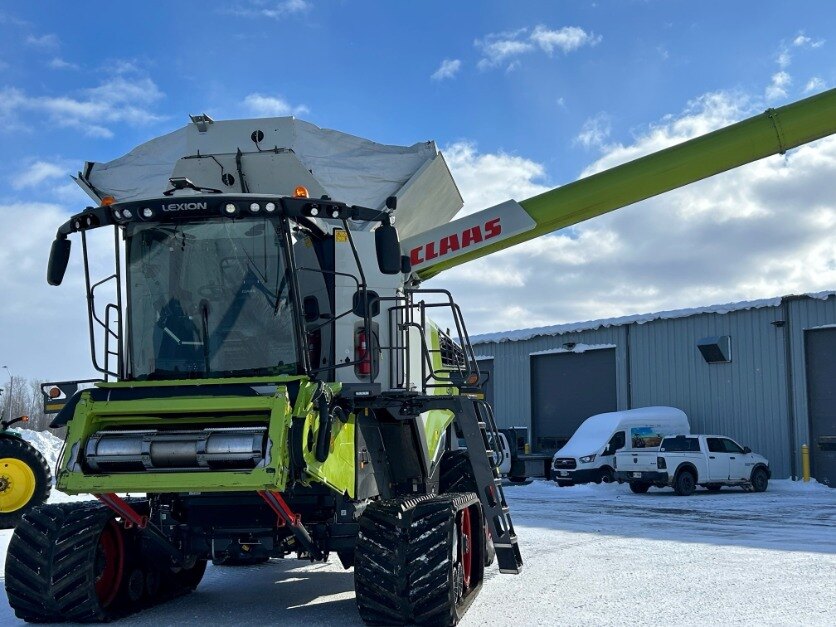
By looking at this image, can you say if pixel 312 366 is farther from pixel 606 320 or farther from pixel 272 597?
pixel 606 320

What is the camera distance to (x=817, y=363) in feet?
94.2

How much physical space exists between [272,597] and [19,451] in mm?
7420

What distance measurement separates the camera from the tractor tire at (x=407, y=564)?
7.08m

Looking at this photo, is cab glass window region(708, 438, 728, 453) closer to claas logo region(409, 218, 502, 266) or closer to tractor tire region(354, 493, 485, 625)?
claas logo region(409, 218, 502, 266)

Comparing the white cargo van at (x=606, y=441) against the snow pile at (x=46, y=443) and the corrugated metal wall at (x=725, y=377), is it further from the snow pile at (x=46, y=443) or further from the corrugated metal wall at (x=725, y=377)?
the snow pile at (x=46, y=443)

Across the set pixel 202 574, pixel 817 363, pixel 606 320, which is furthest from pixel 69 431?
pixel 606 320

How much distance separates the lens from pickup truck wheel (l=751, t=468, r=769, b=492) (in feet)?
87.4

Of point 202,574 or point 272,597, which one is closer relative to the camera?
point 272,597

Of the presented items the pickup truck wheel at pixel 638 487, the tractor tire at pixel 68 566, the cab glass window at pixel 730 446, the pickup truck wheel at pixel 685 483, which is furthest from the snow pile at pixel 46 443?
the tractor tire at pixel 68 566

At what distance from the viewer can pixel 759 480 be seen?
26.8 meters

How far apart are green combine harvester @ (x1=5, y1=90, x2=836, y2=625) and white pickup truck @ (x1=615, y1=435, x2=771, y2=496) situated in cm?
1612

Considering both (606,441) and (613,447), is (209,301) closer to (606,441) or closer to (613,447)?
(606,441)

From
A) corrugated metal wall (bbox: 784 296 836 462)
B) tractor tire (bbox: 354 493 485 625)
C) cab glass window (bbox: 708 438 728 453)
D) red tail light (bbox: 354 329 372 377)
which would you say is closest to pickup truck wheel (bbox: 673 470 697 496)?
cab glass window (bbox: 708 438 728 453)

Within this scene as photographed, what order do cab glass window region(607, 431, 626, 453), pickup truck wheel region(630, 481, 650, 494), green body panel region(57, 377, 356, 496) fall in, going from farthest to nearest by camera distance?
cab glass window region(607, 431, 626, 453), pickup truck wheel region(630, 481, 650, 494), green body panel region(57, 377, 356, 496)
